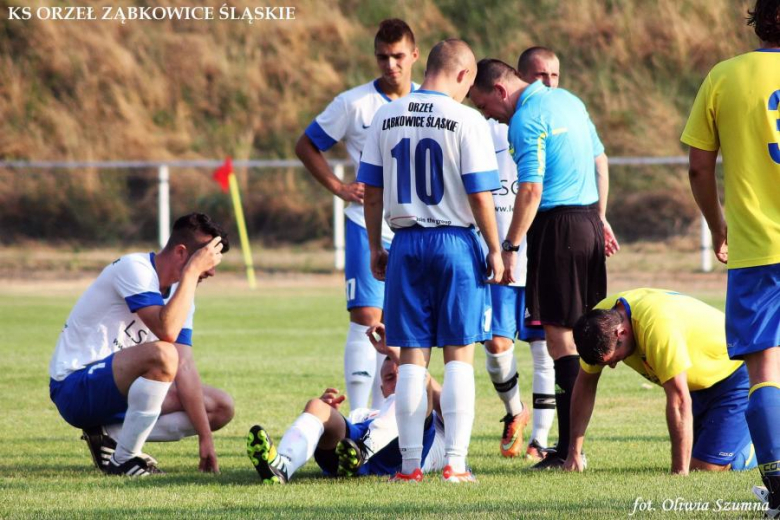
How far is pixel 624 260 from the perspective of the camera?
2195 centimetres

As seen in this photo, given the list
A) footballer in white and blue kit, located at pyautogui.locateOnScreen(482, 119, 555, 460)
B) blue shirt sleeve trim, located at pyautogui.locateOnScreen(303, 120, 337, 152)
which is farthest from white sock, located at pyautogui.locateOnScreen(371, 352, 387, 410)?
blue shirt sleeve trim, located at pyautogui.locateOnScreen(303, 120, 337, 152)

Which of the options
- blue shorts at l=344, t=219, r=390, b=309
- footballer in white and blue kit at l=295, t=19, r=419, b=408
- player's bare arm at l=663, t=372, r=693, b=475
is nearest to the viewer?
player's bare arm at l=663, t=372, r=693, b=475

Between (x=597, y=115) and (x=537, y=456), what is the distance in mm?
20824

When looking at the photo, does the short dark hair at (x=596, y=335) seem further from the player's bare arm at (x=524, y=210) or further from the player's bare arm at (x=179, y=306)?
the player's bare arm at (x=179, y=306)

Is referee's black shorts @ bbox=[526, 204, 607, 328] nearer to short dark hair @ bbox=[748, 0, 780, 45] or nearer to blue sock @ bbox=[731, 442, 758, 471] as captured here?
blue sock @ bbox=[731, 442, 758, 471]

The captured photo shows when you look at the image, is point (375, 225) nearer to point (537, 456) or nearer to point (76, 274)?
point (537, 456)

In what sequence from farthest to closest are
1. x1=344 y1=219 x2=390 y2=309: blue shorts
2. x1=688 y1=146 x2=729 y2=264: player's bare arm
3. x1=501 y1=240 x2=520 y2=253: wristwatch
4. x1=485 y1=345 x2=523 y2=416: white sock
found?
x1=344 y1=219 x2=390 y2=309: blue shorts
x1=485 y1=345 x2=523 y2=416: white sock
x1=501 y1=240 x2=520 y2=253: wristwatch
x1=688 y1=146 x2=729 y2=264: player's bare arm

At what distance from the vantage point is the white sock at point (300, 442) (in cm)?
579

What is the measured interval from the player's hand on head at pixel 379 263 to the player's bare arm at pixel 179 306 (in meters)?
0.78

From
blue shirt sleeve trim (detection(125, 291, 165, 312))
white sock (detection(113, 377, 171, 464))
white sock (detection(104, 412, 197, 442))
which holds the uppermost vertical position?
blue shirt sleeve trim (detection(125, 291, 165, 312))

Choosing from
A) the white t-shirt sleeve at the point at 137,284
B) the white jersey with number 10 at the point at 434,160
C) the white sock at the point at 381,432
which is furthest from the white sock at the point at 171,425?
the white jersey with number 10 at the point at 434,160

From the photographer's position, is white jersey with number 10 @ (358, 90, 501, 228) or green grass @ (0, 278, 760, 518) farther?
white jersey with number 10 @ (358, 90, 501, 228)

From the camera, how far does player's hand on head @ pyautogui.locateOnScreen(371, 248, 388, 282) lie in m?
6.25

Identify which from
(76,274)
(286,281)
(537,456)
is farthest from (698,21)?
(537,456)
